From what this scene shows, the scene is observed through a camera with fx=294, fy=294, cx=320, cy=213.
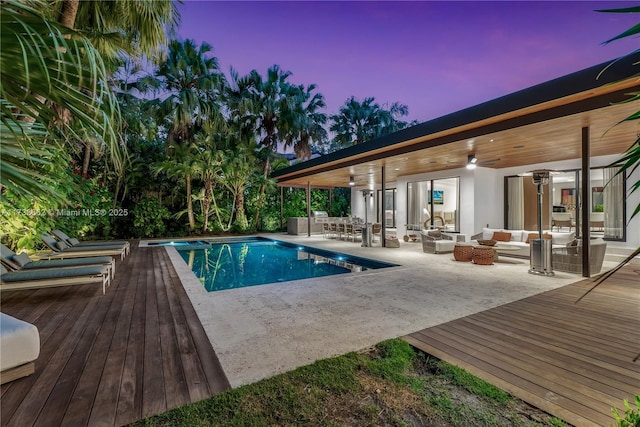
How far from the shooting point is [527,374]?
97.7 inches

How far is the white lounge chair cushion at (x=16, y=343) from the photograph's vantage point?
2346 millimetres

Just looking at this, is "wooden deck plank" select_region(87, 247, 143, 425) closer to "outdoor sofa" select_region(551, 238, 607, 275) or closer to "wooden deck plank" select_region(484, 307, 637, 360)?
"wooden deck plank" select_region(484, 307, 637, 360)

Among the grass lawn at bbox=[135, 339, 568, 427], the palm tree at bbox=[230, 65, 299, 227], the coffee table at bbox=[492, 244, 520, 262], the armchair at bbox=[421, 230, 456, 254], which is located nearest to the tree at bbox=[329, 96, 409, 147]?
the palm tree at bbox=[230, 65, 299, 227]

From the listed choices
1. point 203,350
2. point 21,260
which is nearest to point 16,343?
point 203,350

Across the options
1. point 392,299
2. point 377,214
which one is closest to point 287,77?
point 377,214

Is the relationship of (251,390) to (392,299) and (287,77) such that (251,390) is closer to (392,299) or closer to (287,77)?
(392,299)

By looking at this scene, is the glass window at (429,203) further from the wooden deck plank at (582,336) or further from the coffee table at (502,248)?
the wooden deck plank at (582,336)

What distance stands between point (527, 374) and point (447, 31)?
12436 millimetres

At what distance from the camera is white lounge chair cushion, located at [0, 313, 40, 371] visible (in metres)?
2.35

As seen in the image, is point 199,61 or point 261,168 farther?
point 261,168

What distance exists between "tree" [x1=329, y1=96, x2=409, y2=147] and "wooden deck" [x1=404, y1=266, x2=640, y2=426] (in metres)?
17.5

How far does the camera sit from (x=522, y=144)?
22.9ft

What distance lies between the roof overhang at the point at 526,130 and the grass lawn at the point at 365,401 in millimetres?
2298

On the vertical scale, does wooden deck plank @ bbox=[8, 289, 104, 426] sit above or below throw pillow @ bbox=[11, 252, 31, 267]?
below
